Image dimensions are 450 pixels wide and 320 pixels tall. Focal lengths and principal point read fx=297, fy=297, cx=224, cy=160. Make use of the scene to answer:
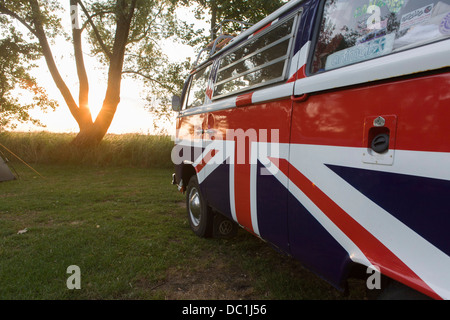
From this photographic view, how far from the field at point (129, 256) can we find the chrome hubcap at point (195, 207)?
21cm

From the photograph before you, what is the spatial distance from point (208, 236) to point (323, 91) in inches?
108

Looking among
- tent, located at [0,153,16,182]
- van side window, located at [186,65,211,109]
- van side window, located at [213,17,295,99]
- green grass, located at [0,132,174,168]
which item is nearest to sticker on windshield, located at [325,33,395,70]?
van side window, located at [213,17,295,99]

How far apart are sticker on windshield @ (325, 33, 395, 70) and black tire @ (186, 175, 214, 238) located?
2.40 metres

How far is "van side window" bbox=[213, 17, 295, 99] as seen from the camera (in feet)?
7.24

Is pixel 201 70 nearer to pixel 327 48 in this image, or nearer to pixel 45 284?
pixel 327 48

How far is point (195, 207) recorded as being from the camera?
13.5ft

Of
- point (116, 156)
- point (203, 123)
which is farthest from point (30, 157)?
point (203, 123)

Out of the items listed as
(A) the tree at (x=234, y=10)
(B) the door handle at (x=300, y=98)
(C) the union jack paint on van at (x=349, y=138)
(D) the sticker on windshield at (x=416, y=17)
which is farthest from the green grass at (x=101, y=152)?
(D) the sticker on windshield at (x=416, y=17)

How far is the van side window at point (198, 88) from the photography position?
3841 millimetres

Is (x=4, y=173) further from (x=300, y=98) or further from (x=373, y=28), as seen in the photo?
(x=373, y=28)

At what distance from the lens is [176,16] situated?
12.8 meters

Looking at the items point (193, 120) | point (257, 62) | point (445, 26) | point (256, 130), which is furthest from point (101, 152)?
point (445, 26)

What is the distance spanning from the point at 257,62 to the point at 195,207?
226cm

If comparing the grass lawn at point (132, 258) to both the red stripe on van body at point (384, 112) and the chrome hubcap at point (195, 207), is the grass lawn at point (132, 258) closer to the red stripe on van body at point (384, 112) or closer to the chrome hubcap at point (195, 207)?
the chrome hubcap at point (195, 207)
